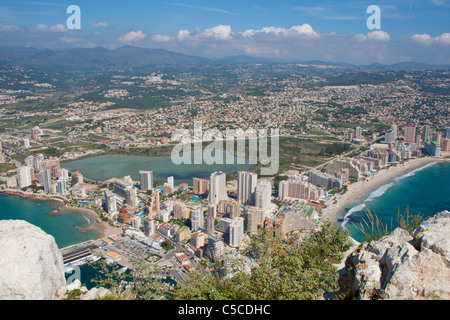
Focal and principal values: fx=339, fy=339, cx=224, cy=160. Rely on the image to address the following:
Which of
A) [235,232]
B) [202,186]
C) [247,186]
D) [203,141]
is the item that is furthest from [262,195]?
[203,141]

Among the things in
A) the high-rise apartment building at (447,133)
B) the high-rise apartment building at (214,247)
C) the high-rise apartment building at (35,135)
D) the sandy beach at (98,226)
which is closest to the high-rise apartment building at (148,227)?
the sandy beach at (98,226)

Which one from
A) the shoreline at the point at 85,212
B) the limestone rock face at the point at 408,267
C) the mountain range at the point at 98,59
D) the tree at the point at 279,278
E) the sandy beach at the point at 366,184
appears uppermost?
the mountain range at the point at 98,59

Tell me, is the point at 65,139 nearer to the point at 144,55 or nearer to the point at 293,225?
the point at 293,225

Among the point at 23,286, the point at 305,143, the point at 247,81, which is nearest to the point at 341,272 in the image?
the point at 23,286

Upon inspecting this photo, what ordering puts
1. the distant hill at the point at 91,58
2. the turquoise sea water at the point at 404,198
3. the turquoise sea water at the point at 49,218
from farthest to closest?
the distant hill at the point at 91,58 < the turquoise sea water at the point at 404,198 < the turquoise sea water at the point at 49,218

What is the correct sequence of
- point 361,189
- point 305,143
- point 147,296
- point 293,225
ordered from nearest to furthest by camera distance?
point 147,296 → point 293,225 → point 361,189 → point 305,143

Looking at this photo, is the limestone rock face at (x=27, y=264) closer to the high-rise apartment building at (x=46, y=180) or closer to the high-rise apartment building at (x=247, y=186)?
the high-rise apartment building at (x=247, y=186)
